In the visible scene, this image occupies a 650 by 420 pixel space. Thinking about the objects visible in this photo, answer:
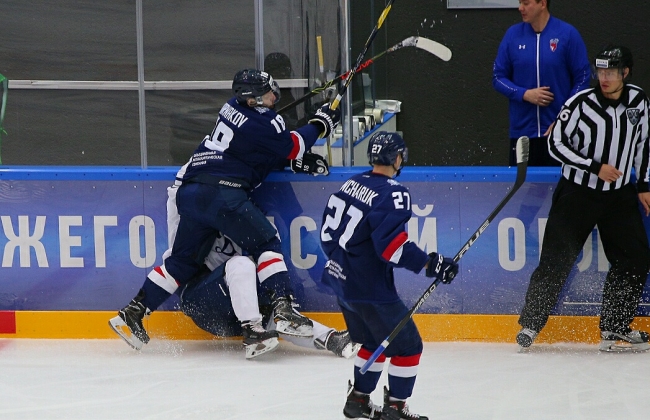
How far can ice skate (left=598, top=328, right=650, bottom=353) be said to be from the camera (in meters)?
4.29

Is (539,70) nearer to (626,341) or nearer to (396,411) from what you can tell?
(626,341)

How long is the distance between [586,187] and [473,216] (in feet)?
1.62

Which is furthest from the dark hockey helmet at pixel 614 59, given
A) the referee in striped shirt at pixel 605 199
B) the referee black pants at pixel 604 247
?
the referee black pants at pixel 604 247

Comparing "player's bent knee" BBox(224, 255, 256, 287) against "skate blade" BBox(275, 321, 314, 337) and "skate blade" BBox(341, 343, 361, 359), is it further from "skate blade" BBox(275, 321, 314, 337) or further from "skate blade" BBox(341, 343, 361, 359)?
"skate blade" BBox(341, 343, 361, 359)

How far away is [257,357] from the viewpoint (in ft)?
14.5

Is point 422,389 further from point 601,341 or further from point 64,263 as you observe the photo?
point 64,263

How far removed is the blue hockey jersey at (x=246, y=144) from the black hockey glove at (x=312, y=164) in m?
0.10

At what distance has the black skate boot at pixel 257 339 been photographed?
430cm

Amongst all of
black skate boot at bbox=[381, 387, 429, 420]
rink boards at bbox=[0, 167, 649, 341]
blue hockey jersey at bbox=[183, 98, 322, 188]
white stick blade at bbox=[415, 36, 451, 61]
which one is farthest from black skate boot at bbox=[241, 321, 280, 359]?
white stick blade at bbox=[415, 36, 451, 61]

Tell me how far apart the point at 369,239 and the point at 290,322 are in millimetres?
1063

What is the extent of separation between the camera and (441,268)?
3.30 metres

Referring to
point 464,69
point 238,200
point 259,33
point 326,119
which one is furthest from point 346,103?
point 464,69

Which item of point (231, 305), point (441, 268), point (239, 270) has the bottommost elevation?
point (231, 305)

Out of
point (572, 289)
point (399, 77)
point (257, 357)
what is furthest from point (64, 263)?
point (399, 77)
